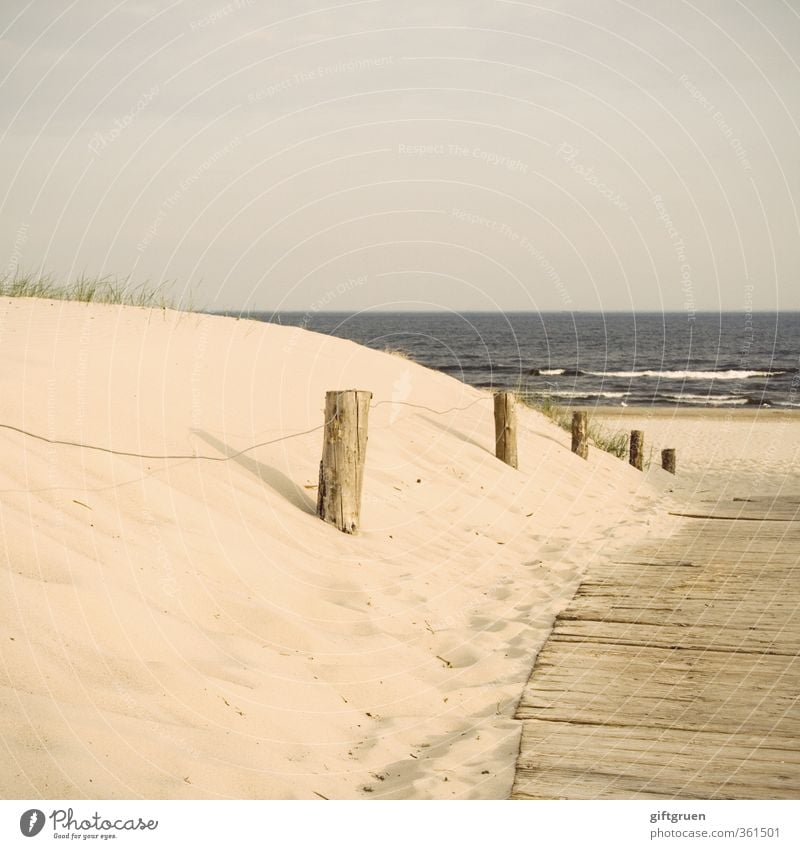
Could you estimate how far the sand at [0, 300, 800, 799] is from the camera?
3182 mm

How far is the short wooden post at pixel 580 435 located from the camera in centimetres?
1111

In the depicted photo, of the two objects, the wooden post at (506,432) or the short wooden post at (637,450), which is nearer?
the wooden post at (506,432)

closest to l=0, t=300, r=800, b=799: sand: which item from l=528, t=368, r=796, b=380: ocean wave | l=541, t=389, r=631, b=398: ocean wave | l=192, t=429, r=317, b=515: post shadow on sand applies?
l=192, t=429, r=317, b=515: post shadow on sand

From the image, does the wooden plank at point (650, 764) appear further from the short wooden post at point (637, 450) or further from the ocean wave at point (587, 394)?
the ocean wave at point (587, 394)

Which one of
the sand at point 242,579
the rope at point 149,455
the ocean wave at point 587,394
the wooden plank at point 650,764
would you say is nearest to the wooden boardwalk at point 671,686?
the wooden plank at point 650,764

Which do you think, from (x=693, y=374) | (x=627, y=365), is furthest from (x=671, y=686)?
(x=627, y=365)

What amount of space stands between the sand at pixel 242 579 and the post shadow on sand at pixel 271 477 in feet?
0.10

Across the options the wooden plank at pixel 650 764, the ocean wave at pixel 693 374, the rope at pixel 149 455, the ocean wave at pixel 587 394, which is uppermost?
the ocean wave at pixel 693 374

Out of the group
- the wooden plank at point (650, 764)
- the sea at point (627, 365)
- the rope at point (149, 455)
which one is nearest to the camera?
the wooden plank at point (650, 764)

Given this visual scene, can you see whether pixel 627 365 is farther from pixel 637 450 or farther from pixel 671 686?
pixel 671 686

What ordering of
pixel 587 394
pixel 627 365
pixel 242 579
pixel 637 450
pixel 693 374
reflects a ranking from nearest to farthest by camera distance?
pixel 242 579 < pixel 637 450 < pixel 587 394 < pixel 693 374 < pixel 627 365

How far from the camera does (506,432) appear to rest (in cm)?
940
